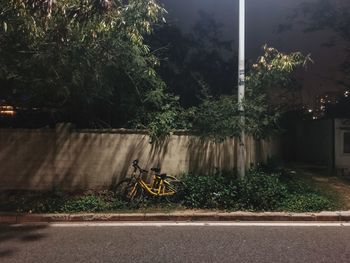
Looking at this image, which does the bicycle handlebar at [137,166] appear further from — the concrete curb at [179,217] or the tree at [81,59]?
the tree at [81,59]

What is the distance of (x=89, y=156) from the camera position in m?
12.5

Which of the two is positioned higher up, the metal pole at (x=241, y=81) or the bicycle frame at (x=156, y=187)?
the metal pole at (x=241, y=81)

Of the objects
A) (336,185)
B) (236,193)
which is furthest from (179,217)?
(336,185)

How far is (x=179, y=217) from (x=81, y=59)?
3.84 m

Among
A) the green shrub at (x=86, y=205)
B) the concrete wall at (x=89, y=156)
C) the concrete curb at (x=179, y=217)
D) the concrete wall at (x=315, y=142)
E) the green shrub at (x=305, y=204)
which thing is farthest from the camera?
the concrete wall at (x=315, y=142)

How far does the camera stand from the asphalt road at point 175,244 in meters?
7.31

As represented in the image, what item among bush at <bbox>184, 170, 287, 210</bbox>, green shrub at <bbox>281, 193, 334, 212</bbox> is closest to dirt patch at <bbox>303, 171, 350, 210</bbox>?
green shrub at <bbox>281, 193, 334, 212</bbox>

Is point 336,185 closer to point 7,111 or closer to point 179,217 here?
point 179,217

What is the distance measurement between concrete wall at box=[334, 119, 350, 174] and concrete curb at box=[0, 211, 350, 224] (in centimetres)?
755

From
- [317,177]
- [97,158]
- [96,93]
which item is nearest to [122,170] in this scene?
[97,158]

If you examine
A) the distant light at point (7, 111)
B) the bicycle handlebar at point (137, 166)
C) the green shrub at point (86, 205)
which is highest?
the distant light at point (7, 111)

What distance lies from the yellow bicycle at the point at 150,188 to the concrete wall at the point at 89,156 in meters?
0.57

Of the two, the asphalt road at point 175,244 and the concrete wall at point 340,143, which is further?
the concrete wall at point 340,143

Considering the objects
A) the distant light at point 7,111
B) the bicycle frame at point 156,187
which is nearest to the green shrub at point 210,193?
the bicycle frame at point 156,187
